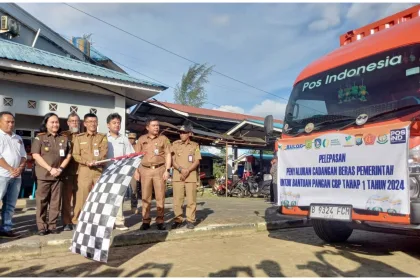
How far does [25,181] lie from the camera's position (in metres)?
11.3

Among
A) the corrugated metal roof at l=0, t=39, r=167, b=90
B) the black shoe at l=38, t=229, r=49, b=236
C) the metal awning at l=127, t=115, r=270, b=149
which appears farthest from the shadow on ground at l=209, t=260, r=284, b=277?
the metal awning at l=127, t=115, r=270, b=149

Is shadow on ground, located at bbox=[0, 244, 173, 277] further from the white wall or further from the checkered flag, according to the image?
the white wall

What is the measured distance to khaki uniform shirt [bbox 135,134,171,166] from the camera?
18.2 feet

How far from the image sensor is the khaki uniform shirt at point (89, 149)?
5188 millimetres

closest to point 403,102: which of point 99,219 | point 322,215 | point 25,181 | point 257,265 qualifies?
A: point 322,215

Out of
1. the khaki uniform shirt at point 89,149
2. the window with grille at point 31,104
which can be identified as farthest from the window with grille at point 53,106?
the khaki uniform shirt at point 89,149

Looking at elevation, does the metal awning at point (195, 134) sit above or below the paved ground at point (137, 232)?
above

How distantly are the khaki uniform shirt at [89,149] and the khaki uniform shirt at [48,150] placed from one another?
0.62 ft

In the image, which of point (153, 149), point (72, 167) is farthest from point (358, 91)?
point (72, 167)

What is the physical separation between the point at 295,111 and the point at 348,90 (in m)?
0.86

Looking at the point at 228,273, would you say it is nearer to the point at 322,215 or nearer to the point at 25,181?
the point at 322,215

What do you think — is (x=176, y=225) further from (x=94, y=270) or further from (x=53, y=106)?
(x=53, y=106)

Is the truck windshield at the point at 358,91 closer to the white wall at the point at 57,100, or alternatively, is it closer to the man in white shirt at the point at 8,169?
the man in white shirt at the point at 8,169

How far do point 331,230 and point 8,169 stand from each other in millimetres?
4648
